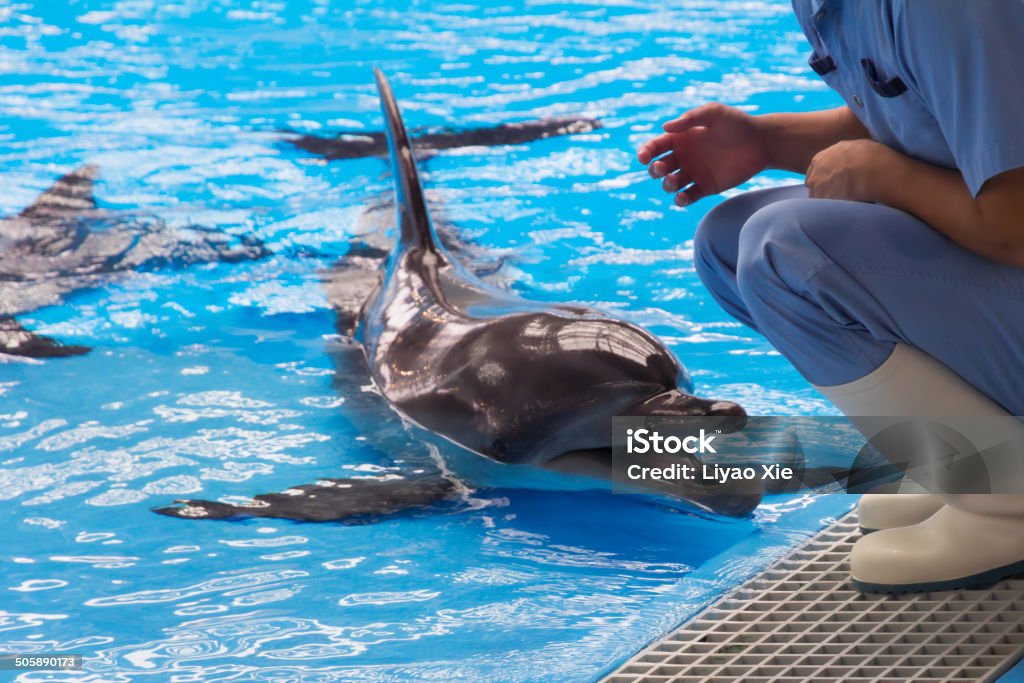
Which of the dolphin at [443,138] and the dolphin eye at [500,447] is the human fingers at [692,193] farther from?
the dolphin at [443,138]

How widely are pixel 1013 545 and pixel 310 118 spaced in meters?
7.34

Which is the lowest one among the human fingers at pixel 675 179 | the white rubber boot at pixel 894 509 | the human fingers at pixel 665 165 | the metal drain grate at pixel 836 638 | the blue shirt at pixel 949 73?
the metal drain grate at pixel 836 638

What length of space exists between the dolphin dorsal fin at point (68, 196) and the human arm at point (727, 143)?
14.7 feet

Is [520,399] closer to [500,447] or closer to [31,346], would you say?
[500,447]

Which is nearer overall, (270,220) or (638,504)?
(638,504)

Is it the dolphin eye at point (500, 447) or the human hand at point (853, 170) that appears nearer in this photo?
the human hand at point (853, 170)

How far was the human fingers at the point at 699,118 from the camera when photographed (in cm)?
304

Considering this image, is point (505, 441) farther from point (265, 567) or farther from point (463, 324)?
point (265, 567)

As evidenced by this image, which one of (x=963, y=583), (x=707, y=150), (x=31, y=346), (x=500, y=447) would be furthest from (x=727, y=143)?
(x=31, y=346)

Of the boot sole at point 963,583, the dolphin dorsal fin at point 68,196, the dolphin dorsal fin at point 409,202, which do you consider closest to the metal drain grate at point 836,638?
the boot sole at point 963,583

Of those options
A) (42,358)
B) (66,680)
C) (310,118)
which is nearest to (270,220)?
(42,358)

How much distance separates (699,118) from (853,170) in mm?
644

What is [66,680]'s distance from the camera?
2.46 meters

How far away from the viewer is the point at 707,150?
3.05m
